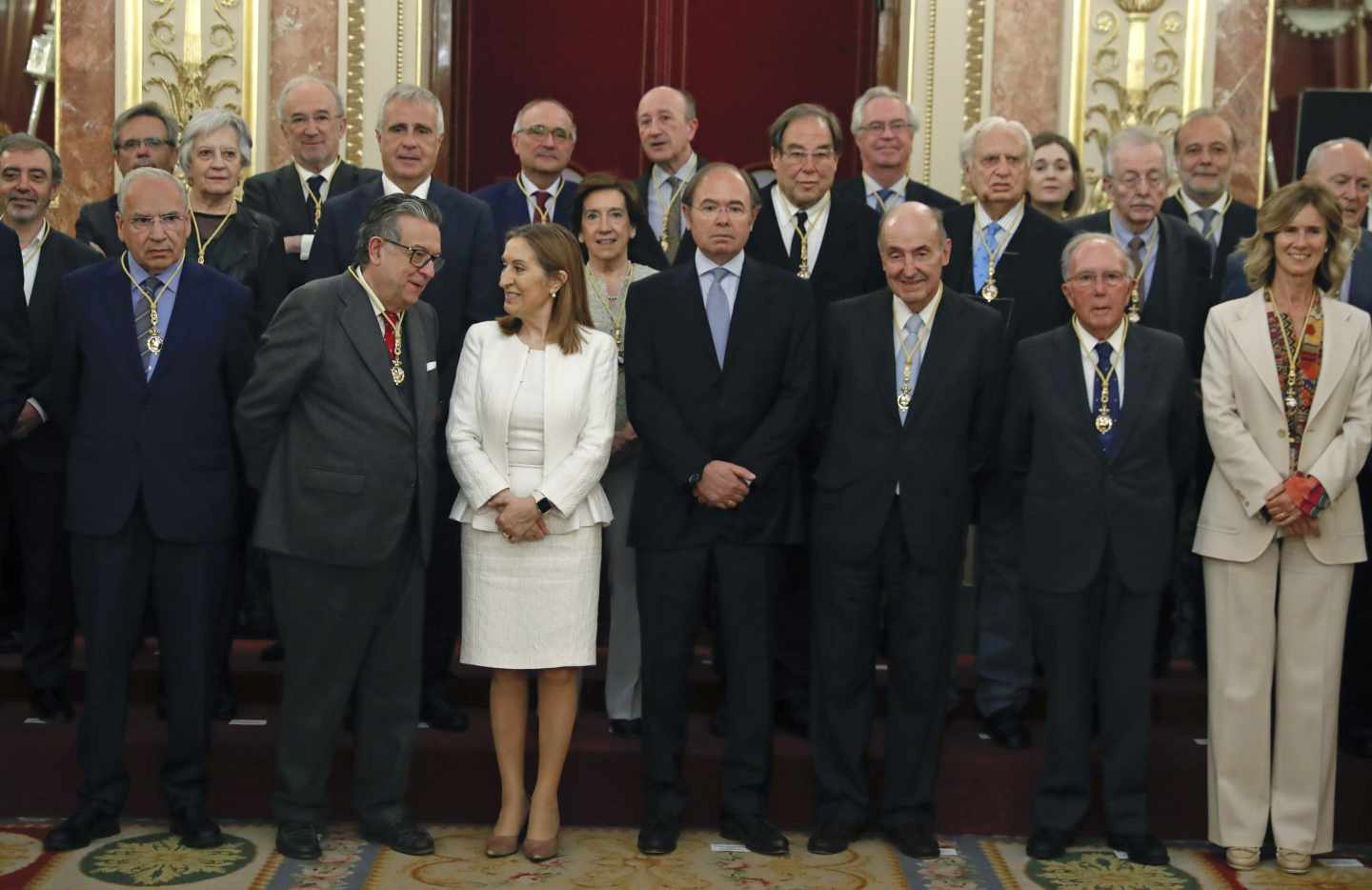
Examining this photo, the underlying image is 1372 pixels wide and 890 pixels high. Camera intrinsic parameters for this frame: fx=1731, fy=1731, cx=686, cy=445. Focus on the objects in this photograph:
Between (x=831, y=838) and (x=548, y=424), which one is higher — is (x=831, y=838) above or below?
below

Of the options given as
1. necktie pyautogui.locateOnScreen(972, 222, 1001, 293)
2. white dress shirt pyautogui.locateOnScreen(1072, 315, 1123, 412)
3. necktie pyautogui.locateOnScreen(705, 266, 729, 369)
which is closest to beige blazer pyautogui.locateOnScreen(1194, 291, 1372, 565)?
white dress shirt pyautogui.locateOnScreen(1072, 315, 1123, 412)

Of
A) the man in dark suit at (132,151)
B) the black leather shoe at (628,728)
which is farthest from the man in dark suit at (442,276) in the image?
the man in dark suit at (132,151)

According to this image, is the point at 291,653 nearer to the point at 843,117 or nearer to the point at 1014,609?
the point at 1014,609

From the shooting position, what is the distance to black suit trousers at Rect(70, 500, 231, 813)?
438 centimetres

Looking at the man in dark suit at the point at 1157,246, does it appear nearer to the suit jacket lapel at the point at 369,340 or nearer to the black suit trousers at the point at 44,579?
the suit jacket lapel at the point at 369,340

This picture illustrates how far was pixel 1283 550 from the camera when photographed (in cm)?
458

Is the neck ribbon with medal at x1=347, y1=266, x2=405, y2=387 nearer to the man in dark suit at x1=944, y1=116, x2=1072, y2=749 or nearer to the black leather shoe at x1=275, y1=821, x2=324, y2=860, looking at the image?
the black leather shoe at x1=275, y1=821, x2=324, y2=860

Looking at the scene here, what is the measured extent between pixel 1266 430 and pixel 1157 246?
33.1 inches

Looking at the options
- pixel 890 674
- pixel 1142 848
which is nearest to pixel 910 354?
pixel 890 674

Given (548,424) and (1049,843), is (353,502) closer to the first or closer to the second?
(548,424)

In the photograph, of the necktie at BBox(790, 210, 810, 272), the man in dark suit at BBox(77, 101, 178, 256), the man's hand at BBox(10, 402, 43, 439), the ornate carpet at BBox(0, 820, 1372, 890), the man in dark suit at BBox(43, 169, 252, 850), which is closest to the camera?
the ornate carpet at BBox(0, 820, 1372, 890)

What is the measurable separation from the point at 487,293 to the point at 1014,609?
176 cm

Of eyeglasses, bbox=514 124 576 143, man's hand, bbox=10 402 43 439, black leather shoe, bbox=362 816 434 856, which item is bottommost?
black leather shoe, bbox=362 816 434 856

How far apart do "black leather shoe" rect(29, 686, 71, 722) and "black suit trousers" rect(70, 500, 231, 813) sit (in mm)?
560
